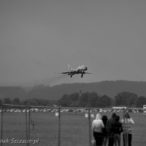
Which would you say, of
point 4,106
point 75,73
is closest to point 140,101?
point 75,73

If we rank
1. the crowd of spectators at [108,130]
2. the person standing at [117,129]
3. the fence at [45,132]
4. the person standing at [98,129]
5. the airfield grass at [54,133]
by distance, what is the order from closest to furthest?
the person standing at [98,129], the crowd of spectators at [108,130], the person standing at [117,129], the fence at [45,132], the airfield grass at [54,133]

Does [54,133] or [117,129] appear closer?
[117,129]

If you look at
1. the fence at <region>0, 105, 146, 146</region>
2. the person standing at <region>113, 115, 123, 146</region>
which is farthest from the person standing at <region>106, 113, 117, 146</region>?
the fence at <region>0, 105, 146, 146</region>

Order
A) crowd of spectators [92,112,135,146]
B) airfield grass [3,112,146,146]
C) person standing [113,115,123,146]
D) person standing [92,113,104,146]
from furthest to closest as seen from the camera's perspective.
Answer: airfield grass [3,112,146,146]
person standing [113,115,123,146]
crowd of spectators [92,112,135,146]
person standing [92,113,104,146]

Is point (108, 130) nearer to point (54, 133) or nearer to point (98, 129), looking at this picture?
point (98, 129)

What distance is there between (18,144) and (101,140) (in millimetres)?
6280

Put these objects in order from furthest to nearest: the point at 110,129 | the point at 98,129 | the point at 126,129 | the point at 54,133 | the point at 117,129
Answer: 1. the point at 54,133
2. the point at 126,129
3. the point at 117,129
4. the point at 110,129
5. the point at 98,129

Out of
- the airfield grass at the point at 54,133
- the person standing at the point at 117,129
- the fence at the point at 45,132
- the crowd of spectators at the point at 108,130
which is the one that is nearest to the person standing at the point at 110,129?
the crowd of spectators at the point at 108,130

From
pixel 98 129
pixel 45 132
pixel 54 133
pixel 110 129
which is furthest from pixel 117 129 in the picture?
pixel 54 133

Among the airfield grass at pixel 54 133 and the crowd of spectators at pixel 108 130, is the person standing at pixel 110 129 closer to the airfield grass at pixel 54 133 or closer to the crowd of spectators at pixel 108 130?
the crowd of spectators at pixel 108 130

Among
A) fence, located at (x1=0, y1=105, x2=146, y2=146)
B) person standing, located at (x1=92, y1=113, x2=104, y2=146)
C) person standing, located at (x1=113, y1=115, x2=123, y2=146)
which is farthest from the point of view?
fence, located at (x1=0, y1=105, x2=146, y2=146)

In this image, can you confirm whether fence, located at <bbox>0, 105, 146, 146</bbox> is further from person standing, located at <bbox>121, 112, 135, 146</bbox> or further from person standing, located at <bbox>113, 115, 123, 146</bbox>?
person standing, located at <bbox>121, 112, 135, 146</bbox>

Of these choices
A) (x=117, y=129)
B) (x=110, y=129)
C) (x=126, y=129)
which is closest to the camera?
(x=110, y=129)

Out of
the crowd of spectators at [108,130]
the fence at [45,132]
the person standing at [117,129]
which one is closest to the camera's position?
the crowd of spectators at [108,130]
